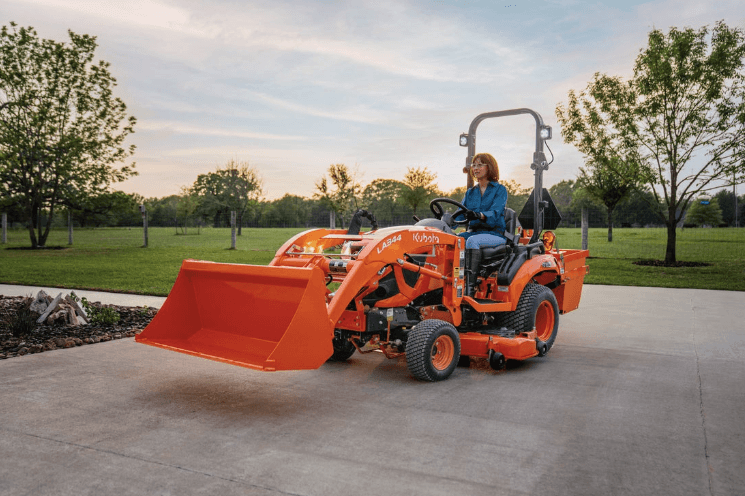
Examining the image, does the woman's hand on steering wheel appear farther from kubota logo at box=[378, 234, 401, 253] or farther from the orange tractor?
kubota logo at box=[378, 234, 401, 253]

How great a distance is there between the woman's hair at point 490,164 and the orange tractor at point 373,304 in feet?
1.64

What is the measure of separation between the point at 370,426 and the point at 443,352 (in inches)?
56.4

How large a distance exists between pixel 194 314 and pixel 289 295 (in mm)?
1001

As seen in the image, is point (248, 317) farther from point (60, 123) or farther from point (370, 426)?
point (60, 123)

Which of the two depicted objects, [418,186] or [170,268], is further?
[418,186]

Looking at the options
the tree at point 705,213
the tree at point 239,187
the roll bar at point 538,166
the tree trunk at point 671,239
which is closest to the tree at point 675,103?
the tree trunk at point 671,239

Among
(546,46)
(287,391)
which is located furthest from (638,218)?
(287,391)

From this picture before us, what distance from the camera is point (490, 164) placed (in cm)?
586

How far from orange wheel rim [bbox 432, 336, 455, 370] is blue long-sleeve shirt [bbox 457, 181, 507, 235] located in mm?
1406

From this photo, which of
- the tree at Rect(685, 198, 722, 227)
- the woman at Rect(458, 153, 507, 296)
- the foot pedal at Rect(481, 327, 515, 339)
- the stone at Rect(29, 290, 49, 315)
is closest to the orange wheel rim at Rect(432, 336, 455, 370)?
the foot pedal at Rect(481, 327, 515, 339)

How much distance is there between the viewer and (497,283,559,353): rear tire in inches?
225

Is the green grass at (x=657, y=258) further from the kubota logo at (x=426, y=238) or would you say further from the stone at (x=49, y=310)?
the stone at (x=49, y=310)

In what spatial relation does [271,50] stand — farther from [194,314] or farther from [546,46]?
[194,314]

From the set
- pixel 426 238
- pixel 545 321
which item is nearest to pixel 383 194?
pixel 545 321
